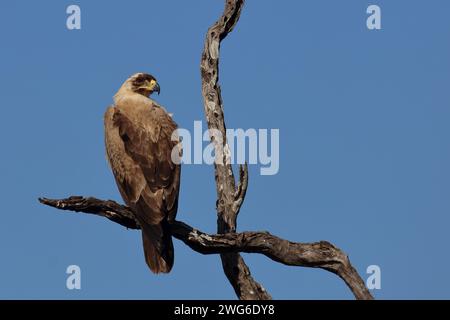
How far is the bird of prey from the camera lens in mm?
14023

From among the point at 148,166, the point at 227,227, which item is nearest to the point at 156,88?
the point at 148,166

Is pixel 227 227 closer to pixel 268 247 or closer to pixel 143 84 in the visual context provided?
pixel 268 247

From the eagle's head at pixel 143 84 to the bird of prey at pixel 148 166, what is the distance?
702mm

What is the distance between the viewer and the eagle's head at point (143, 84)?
55.3 ft

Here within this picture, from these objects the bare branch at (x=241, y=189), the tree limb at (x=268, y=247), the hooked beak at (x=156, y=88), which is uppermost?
the hooked beak at (x=156, y=88)

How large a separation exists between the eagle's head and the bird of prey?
2.30 feet

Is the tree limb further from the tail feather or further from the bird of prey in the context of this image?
the bird of prey

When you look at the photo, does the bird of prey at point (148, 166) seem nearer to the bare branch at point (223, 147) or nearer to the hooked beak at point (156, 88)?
the bare branch at point (223, 147)

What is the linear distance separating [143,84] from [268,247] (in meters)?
4.33

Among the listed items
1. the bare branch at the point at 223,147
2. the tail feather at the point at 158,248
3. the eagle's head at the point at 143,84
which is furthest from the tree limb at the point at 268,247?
the eagle's head at the point at 143,84

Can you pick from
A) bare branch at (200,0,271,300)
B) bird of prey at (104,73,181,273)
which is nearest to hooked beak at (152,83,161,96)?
bird of prey at (104,73,181,273)
